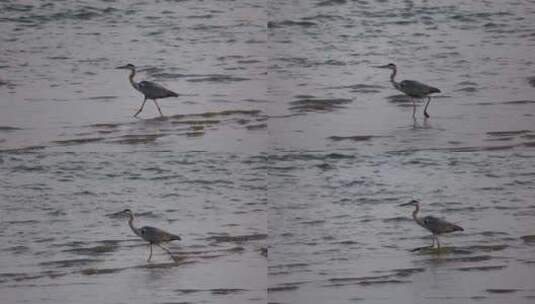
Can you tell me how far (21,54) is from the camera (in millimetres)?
8086

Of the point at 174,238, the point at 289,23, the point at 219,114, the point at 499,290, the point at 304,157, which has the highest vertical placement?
the point at 289,23

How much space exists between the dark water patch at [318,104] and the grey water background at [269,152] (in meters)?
0.01

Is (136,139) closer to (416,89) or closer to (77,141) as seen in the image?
(77,141)

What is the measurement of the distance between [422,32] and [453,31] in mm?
171

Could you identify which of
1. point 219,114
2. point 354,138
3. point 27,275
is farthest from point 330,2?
point 27,275

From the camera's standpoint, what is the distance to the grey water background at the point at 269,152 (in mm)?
5711

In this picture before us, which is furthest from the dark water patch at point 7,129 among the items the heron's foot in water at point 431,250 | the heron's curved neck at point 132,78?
the heron's foot in water at point 431,250

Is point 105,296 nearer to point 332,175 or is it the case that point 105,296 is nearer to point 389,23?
point 332,175

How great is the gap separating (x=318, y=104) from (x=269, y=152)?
0.62 meters

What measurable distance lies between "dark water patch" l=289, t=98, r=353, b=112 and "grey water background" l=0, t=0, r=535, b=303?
0.5 inches

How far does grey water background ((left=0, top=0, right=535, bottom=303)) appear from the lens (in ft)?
18.7

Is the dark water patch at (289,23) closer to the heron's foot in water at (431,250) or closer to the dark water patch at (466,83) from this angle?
the dark water patch at (466,83)

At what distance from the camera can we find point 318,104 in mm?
7297

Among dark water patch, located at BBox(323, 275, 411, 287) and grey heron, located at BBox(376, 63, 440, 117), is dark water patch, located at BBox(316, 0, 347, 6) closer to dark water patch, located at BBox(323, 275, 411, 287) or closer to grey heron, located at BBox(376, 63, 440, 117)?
grey heron, located at BBox(376, 63, 440, 117)
